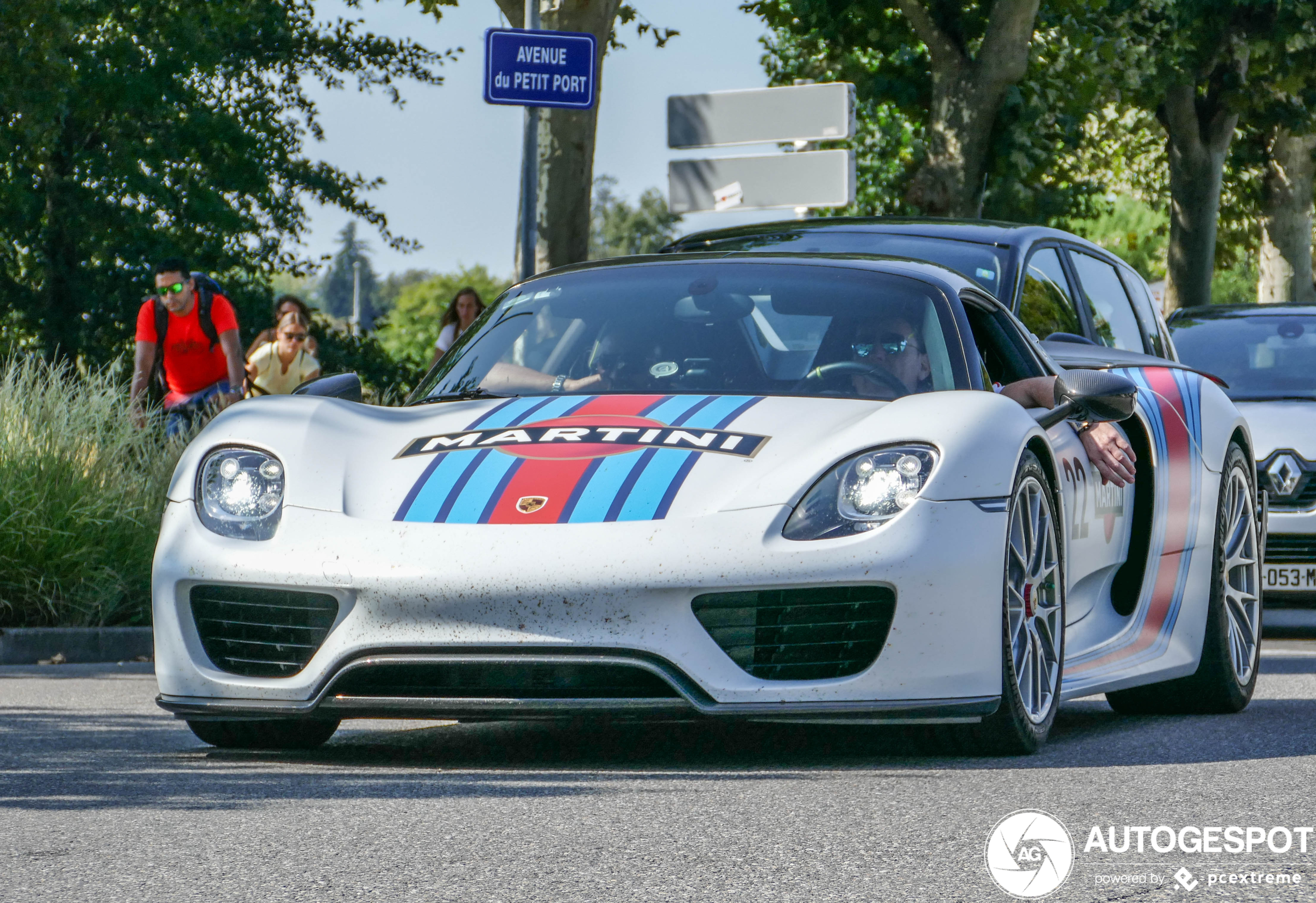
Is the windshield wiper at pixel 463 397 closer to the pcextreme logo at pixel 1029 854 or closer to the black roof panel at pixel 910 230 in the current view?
the pcextreme logo at pixel 1029 854

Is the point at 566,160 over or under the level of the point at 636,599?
over

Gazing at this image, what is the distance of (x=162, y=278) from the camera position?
12.3 m

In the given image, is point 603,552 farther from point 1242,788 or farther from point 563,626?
point 1242,788

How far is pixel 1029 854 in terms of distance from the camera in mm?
3938

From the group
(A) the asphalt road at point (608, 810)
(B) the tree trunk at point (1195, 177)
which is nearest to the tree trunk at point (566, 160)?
(A) the asphalt road at point (608, 810)

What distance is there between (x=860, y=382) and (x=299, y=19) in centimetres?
1833

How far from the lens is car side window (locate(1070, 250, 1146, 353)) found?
325 inches

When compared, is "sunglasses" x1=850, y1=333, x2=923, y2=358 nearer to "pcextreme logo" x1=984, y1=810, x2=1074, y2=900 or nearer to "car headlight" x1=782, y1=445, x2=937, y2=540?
"car headlight" x1=782, y1=445, x2=937, y2=540

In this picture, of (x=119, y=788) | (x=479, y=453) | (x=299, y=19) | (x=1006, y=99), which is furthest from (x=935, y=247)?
(x=299, y=19)

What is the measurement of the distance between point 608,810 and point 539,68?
7.27m

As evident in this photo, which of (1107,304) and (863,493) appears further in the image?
(1107,304)

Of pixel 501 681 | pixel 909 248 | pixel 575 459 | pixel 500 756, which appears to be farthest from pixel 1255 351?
pixel 501 681

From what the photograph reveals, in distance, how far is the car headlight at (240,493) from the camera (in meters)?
5.23

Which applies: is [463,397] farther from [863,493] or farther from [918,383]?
[863,493]
